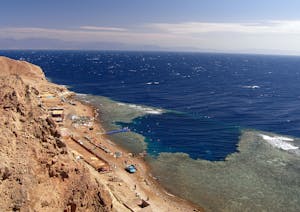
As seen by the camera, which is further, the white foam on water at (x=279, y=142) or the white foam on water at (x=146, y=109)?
the white foam on water at (x=146, y=109)

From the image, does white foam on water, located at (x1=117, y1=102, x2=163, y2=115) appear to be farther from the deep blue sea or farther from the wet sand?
the wet sand

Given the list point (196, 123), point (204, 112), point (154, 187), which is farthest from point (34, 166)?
point (204, 112)

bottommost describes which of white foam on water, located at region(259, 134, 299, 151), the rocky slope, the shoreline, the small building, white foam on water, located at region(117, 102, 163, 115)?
the shoreline

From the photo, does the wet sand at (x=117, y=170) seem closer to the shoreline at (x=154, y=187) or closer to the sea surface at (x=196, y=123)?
the shoreline at (x=154, y=187)

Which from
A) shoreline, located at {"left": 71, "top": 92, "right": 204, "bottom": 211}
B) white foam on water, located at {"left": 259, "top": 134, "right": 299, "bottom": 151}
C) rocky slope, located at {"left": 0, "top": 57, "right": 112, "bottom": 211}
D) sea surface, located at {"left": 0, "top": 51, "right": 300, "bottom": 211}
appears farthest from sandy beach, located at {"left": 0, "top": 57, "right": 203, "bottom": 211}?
white foam on water, located at {"left": 259, "top": 134, "right": 299, "bottom": 151}

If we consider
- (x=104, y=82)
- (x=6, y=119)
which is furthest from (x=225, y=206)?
(x=104, y=82)

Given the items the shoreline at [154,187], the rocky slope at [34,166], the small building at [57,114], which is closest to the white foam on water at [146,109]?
the small building at [57,114]

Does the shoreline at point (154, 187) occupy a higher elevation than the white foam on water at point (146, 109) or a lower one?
lower
